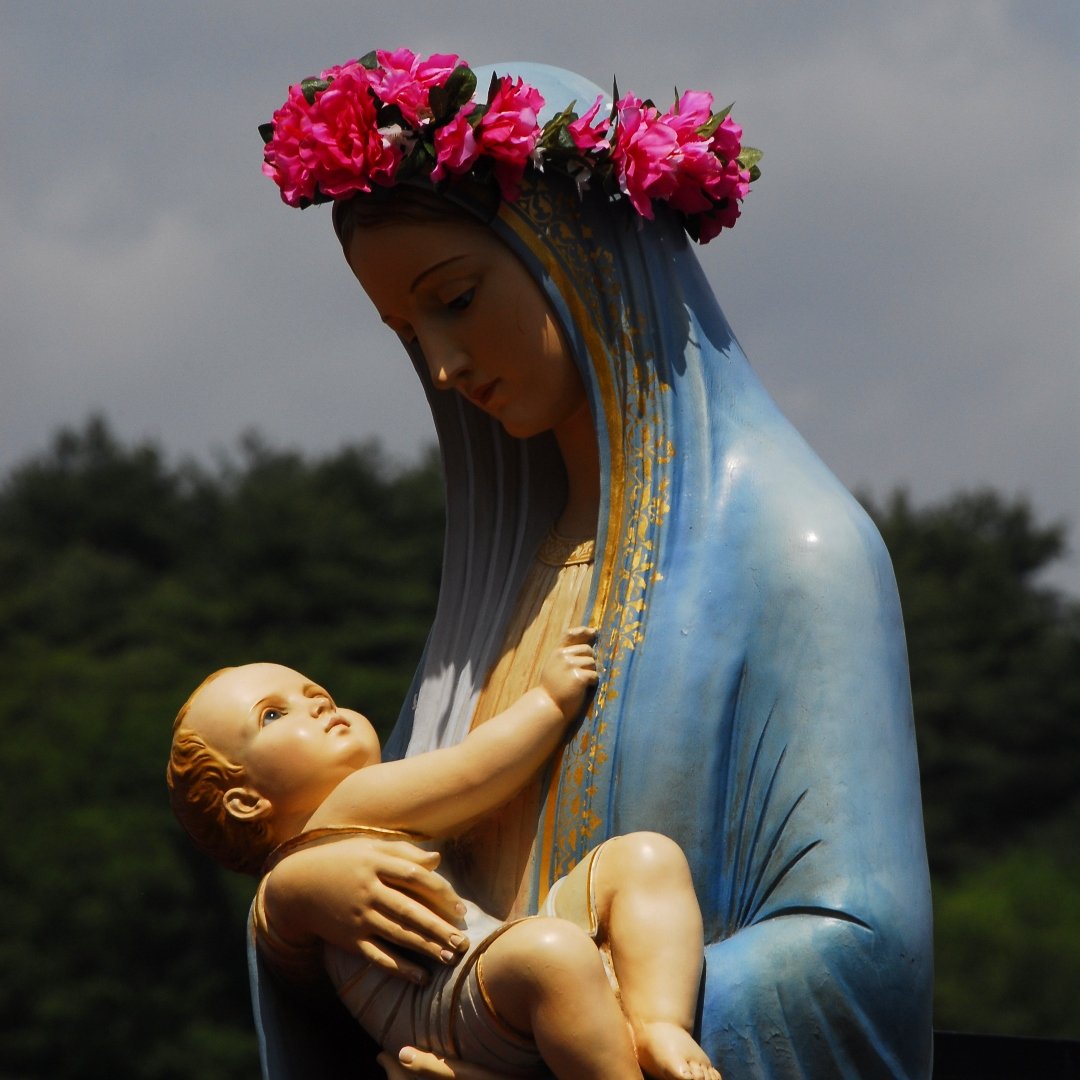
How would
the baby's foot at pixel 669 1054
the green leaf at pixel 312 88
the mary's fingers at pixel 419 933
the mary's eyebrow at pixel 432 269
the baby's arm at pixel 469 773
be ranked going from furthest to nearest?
the green leaf at pixel 312 88, the mary's eyebrow at pixel 432 269, the baby's arm at pixel 469 773, the mary's fingers at pixel 419 933, the baby's foot at pixel 669 1054

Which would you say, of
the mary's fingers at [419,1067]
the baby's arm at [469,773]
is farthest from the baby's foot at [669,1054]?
the baby's arm at [469,773]

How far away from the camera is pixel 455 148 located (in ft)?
17.5

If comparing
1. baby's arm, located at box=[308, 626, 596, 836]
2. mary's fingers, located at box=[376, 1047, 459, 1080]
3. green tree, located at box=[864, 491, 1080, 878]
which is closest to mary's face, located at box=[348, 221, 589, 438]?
baby's arm, located at box=[308, 626, 596, 836]

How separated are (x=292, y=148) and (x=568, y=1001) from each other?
6.98 ft

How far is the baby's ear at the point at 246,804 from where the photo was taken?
17.7 ft

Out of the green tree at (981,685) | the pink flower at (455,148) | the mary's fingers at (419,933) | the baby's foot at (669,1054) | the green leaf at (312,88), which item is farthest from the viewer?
the green tree at (981,685)

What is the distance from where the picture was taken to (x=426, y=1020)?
16.3 feet

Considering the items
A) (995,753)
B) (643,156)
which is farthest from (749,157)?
(995,753)

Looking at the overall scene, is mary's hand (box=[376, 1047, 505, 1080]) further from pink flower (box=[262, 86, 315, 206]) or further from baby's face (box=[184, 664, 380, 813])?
pink flower (box=[262, 86, 315, 206])

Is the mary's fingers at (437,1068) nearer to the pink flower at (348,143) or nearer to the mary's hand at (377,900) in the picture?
the mary's hand at (377,900)

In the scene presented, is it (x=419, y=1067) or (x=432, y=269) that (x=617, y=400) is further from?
(x=419, y=1067)

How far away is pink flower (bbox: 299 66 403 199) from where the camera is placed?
5.39 metres

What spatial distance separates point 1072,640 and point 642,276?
26140mm

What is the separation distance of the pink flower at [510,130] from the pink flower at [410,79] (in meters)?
0.14
